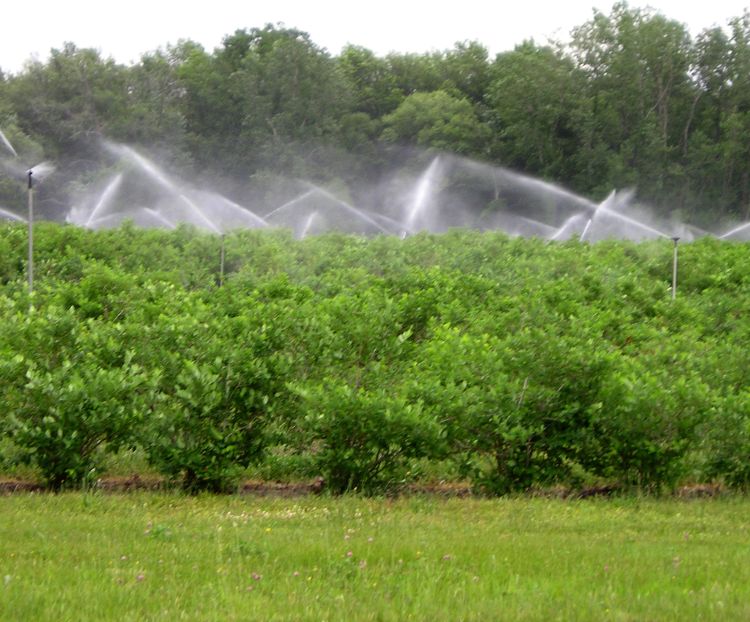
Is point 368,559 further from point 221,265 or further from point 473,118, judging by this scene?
point 473,118

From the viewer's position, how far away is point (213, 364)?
29.3 feet

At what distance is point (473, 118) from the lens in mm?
53031

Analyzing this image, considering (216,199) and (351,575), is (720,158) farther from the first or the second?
(351,575)

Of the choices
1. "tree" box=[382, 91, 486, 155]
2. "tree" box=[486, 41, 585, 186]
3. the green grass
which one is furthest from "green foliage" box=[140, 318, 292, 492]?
"tree" box=[382, 91, 486, 155]

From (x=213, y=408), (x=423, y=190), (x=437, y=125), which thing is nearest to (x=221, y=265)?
Result: (x=213, y=408)

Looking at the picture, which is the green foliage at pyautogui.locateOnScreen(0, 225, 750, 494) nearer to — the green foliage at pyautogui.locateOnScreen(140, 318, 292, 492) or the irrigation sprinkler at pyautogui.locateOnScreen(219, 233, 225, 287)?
the green foliage at pyautogui.locateOnScreen(140, 318, 292, 492)

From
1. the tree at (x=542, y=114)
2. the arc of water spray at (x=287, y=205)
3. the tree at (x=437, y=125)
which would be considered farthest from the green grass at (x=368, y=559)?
the tree at (x=437, y=125)

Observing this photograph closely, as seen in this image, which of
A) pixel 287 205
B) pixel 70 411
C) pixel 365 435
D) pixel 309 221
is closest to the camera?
pixel 70 411

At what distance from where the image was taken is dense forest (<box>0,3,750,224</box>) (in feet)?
160

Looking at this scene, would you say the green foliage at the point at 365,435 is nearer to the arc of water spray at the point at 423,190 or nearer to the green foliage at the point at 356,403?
the green foliage at the point at 356,403

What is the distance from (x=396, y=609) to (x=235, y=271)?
1924cm

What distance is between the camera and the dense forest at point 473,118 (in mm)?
48906

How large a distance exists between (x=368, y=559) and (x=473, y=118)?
1892 inches

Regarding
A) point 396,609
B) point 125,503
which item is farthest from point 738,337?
point 396,609
